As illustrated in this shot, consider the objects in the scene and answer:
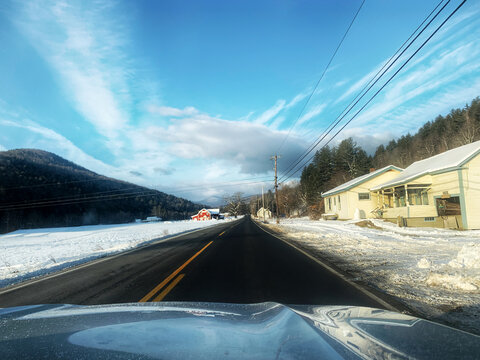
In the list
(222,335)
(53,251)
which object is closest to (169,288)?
(222,335)

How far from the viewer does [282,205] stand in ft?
295

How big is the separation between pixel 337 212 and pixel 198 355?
38.0m

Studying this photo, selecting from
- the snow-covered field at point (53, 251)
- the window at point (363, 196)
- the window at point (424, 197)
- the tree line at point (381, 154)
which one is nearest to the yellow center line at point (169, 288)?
the snow-covered field at point (53, 251)

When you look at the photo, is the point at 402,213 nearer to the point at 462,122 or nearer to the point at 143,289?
the point at 143,289

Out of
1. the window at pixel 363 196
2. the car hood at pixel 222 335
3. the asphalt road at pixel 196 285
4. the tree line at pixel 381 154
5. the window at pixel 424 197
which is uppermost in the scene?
the tree line at pixel 381 154

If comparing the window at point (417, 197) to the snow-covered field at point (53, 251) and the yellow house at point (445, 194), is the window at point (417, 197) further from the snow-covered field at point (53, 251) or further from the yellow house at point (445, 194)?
the snow-covered field at point (53, 251)

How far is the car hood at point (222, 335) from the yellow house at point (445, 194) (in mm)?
19873

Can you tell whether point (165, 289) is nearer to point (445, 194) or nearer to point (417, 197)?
point (445, 194)

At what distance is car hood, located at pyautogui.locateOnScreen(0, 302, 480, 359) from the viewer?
180 cm

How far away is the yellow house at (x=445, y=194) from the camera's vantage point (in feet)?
59.1

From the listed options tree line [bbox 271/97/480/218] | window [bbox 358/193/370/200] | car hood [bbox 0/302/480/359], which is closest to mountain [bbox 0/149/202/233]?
tree line [bbox 271/97/480/218]

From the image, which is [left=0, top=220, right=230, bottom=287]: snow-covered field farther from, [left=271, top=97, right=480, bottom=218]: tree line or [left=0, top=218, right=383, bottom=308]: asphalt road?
[left=271, top=97, right=480, bottom=218]: tree line

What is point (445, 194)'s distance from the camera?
19.8 metres

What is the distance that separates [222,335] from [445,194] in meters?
23.1
